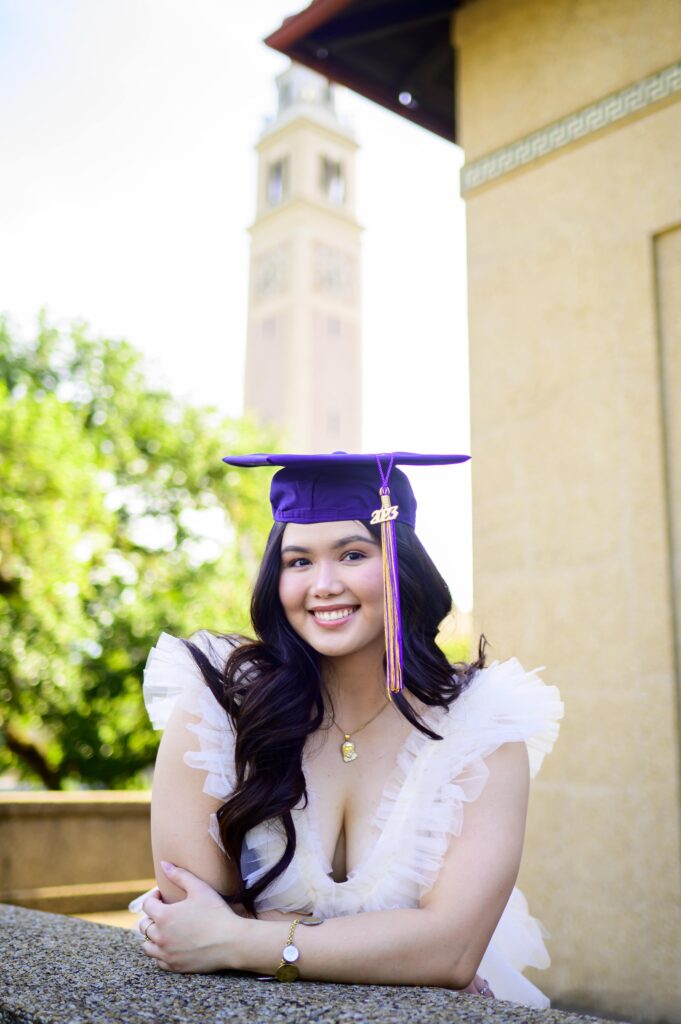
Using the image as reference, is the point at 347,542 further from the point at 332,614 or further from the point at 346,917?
the point at 346,917

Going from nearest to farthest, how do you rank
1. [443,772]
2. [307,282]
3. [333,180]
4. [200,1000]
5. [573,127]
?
[200,1000] → [443,772] → [573,127] → [307,282] → [333,180]

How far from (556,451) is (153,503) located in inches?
494

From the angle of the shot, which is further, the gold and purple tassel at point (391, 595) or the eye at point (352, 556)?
the eye at point (352, 556)

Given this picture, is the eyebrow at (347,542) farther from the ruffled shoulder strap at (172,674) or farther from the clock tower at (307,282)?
the clock tower at (307,282)

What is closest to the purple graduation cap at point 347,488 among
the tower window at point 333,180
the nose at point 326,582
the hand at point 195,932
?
the nose at point 326,582

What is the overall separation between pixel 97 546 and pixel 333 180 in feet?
118

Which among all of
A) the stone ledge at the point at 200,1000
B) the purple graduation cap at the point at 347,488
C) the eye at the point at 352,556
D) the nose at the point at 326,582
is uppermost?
the purple graduation cap at the point at 347,488

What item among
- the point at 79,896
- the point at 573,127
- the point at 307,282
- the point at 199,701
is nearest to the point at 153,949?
the point at 199,701

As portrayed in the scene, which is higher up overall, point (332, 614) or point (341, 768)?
point (332, 614)

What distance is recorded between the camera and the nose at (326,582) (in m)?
2.11

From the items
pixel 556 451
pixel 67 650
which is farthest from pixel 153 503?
pixel 556 451

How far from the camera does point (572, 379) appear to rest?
13.9 ft

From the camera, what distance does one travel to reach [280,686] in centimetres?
217

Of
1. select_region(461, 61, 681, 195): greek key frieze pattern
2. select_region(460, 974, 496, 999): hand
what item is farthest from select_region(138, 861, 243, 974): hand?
select_region(461, 61, 681, 195): greek key frieze pattern
